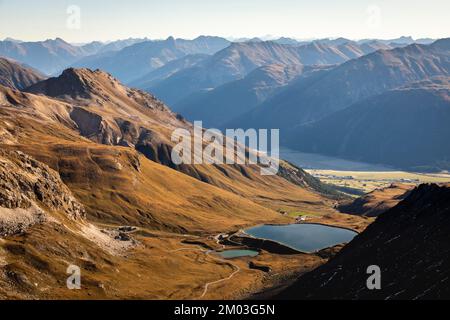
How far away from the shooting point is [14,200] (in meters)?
192

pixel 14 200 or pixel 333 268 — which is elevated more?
pixel 14 200

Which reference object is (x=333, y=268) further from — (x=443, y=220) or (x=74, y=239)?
(x=74, y=239)

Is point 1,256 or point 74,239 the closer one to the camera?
point 1,256

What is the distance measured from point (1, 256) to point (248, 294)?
242ft

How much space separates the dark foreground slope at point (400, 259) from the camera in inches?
5359

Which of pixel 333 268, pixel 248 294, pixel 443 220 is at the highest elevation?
pixel 443 220

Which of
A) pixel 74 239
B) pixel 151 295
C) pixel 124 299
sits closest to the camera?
pixel 124 299

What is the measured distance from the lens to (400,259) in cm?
15250

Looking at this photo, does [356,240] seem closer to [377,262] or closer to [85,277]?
[377,262]

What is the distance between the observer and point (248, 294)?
613 ft

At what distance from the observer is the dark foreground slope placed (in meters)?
Result: 136
